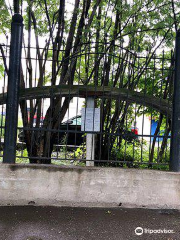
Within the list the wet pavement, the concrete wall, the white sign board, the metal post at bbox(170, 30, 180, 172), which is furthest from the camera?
the white sign board

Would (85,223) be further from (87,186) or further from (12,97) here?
(12,97)

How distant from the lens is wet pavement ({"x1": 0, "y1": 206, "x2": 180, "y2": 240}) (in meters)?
2.83

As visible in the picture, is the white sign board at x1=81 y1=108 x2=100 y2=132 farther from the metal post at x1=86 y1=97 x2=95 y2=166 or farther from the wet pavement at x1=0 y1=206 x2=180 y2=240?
the wet pavement at x1=0 y1=206 x2=180 y2=240

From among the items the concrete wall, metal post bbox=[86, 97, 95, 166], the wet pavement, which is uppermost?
metal post bbox=[86, 97, 95, 166]

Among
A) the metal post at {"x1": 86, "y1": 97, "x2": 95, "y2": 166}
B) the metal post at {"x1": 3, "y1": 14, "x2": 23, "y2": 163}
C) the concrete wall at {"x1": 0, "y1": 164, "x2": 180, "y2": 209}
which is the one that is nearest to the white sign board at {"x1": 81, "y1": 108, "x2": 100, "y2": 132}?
the metal post at {"x1": 86, "y1": 97, "x2": 95, "y2": 166}

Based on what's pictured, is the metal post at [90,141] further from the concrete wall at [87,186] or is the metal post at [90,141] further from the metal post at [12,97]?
the metal post at [12,97]

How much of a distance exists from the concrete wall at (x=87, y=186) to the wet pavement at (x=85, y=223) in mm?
116

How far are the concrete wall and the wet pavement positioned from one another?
116mm

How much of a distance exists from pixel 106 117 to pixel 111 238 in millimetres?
3766

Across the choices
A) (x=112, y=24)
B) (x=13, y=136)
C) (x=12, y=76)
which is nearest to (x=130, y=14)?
(x=112, y=24)

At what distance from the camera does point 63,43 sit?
5738 millimetres

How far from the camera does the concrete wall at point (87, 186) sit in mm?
3590

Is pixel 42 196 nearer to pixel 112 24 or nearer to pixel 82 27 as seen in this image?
pixel 82 27

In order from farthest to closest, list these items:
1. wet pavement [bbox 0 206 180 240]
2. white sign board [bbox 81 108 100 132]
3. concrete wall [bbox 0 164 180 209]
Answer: white sign board [bbox 81 108 100 132] < concrete wall [bbox 0 164 180 209] < wet pavement [bbox 0 206 180 240]
